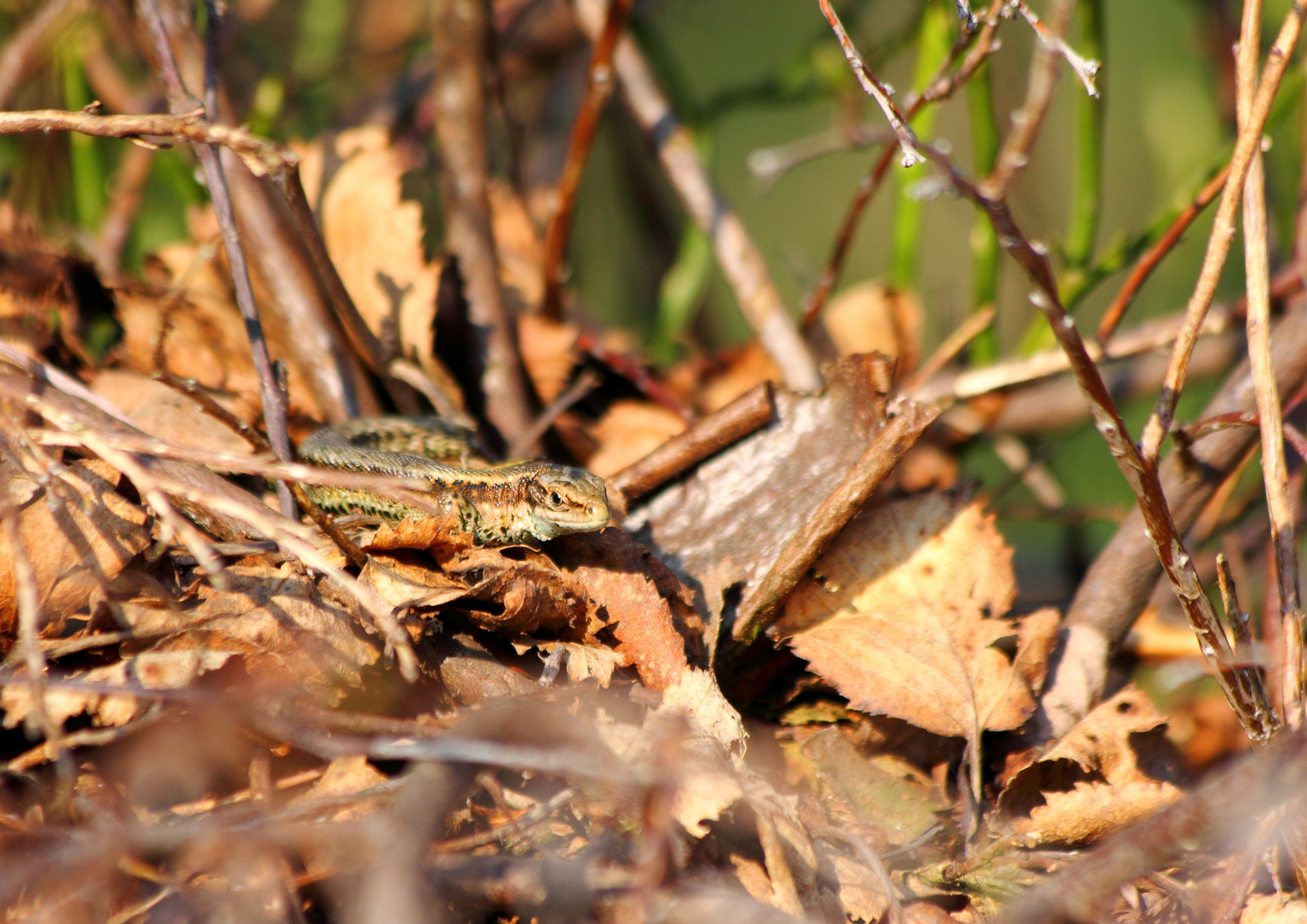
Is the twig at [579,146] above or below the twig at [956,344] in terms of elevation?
above

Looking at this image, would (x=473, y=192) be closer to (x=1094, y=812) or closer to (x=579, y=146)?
(x=579, y=146)

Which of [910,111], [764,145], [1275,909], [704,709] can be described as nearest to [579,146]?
[910,111]

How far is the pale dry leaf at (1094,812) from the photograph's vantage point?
60.3 inches

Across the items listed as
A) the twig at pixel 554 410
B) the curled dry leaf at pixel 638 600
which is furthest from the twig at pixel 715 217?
the curled dry leaf at pixel 638 600

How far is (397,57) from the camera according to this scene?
3797 mm

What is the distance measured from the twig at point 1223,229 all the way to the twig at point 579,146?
1.62 meters

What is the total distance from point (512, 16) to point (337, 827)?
11.0 ft

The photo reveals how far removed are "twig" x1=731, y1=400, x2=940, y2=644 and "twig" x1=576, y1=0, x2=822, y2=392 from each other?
870mm

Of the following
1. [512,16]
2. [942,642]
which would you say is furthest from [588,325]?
[942,642]

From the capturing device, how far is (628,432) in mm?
2572

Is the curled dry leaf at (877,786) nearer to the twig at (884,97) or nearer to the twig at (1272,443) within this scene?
the twig at (1272,443)

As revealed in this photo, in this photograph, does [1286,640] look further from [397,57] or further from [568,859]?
[397,57]

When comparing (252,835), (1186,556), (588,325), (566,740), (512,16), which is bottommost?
(1186,556)

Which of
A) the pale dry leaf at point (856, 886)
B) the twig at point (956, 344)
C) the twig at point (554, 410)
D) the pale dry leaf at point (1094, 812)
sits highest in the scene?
the twig at point (554, 410)
